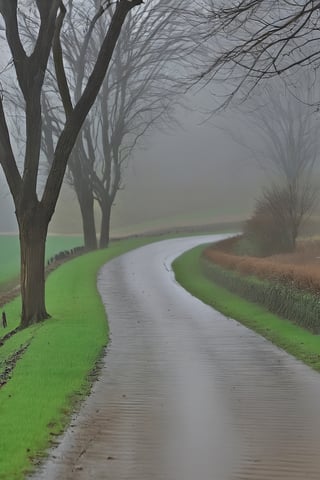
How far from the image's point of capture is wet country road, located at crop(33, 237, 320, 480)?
562 cm

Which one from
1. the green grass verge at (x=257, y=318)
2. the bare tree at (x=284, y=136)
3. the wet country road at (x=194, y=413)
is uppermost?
the bare tree at (x=284, y=136)

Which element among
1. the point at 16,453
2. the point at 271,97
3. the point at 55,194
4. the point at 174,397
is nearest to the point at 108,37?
the point at 55,194

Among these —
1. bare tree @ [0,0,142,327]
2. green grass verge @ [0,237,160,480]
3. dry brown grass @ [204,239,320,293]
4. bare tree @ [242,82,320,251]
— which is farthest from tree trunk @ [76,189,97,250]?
bare tree @ [0,0,142,327]

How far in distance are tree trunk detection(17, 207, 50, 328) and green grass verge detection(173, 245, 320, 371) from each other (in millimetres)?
4435

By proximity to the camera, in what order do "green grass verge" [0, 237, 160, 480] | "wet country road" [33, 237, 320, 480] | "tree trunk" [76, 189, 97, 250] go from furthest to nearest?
"tree trunk" [76, 189, 97, 250] → "green grass verge" [0, 237, 160, 480] → "wet country road" [33, 237, 320, 480]

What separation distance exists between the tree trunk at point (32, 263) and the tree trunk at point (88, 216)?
1033 inches

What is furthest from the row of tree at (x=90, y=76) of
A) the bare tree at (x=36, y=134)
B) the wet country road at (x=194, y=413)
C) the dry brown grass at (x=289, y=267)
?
the dry brown grass at (x=289, y=267)

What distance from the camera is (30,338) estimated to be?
1274 centimetres

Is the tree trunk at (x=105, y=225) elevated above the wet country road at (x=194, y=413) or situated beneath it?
elevated above

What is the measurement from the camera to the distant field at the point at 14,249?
35.1 metres

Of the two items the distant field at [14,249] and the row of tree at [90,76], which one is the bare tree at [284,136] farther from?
the distant field at [14,249]

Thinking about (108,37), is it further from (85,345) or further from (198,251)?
(198,251)

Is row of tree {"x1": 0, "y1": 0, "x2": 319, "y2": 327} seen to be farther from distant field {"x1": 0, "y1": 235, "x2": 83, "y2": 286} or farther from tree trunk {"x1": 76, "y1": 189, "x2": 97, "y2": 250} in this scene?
distant field {"x1": 0, "y1": 235, "x2": 83, "y2": 286}

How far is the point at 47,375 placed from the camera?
909 cm
